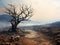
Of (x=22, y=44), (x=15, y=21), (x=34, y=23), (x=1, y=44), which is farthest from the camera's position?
(x=34, y=23)

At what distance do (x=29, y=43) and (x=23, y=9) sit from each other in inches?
545

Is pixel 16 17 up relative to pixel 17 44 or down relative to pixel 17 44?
up

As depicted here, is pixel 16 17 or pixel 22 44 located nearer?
pixel 22 44

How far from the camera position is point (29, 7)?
40375mm

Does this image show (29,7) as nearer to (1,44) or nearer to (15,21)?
(15,21)

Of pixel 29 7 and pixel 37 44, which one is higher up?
pixel 29 7

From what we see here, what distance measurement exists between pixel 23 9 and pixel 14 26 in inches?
186

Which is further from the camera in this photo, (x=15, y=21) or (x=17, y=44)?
(x=15, y=21)

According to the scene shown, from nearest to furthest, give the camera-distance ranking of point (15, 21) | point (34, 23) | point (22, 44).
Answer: point (22, 44)
point (15, 21)
point (34, 23)

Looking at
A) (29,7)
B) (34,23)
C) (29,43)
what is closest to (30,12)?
(29,7)

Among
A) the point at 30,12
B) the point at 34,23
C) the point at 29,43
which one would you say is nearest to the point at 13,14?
the point at 30,12

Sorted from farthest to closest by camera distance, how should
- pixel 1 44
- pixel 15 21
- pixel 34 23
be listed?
1. pixel 34 23
2. pixel 15 21
3. pixel 1 44

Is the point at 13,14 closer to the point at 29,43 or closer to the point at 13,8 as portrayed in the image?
the point at 13,8

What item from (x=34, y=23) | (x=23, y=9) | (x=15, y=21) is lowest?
(x=34, y=23)
